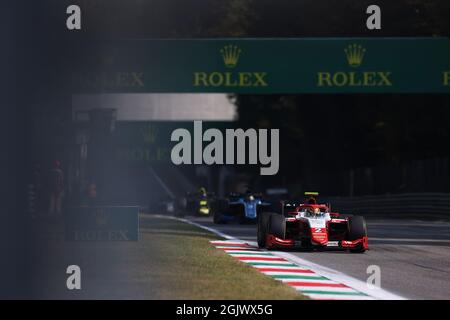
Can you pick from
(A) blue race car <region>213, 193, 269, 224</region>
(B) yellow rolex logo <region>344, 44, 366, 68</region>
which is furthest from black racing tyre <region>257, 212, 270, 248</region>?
(B) yellow rolex logo <region>344, 44, 366, 68</region>

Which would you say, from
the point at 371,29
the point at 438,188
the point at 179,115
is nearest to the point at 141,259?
the point at 438,188

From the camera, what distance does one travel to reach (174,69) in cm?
4322

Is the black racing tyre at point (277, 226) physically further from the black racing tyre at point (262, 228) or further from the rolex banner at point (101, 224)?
the rolex banner at point (101, 224)

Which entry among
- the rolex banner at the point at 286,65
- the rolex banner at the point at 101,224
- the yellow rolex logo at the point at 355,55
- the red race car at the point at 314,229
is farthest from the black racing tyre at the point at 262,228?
the yellow rolex logo at the point at 355,55

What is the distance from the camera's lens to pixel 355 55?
140 ft

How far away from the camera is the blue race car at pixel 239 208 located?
3306cm

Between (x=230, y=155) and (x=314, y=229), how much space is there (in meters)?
59.4

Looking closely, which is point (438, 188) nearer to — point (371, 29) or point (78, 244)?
point (371, 29)

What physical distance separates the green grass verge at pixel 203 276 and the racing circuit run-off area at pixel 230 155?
4 cm

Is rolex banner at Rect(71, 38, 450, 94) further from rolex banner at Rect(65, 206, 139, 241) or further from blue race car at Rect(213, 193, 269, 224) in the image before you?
rolex banner at Rect(65, 206, 139, 241)

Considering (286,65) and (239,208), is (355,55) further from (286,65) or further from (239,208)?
(239,208)

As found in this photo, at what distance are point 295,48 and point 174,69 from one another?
4322 mm

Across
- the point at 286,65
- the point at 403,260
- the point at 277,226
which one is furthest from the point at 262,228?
the point at 286,65

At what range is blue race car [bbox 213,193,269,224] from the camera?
33062 mm
